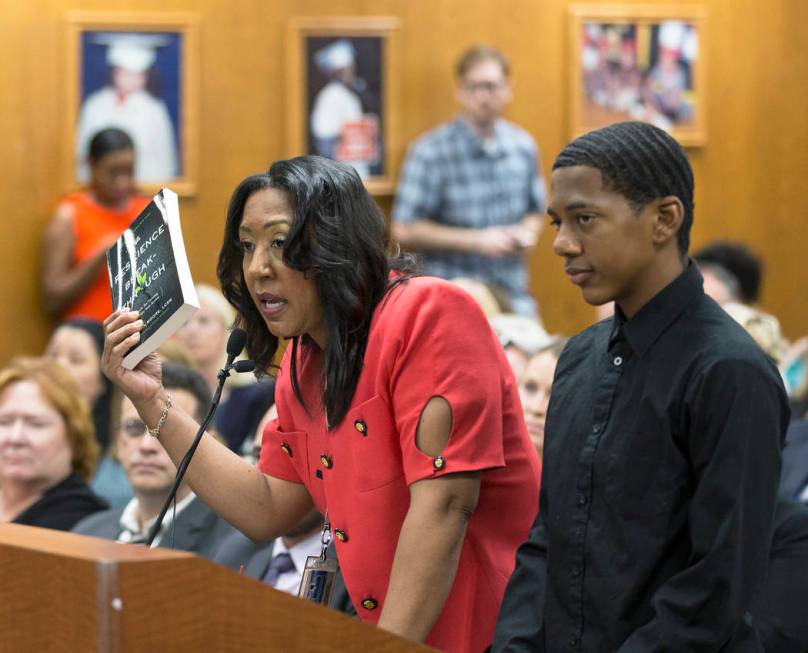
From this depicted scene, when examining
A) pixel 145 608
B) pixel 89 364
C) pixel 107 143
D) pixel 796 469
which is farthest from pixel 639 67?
pixel 145 608

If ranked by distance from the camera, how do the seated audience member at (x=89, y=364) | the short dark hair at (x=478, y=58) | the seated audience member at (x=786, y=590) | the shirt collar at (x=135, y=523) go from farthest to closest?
1. the short dark hair at (x=478, y=58)
2. the seated audience member at (x=89, y=364)
3. the shirt collar at (x=135, y=523)
4. the seated audience member at (x=786, y=590)

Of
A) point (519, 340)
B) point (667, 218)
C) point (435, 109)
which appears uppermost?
point (435, 109)

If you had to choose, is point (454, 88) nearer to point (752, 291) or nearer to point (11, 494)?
point (752, 291)

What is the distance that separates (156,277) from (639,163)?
2.59ft

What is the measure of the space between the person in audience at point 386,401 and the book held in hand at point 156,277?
0.04 meters

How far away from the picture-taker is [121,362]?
2395mm

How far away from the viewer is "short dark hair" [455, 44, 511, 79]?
6469mm

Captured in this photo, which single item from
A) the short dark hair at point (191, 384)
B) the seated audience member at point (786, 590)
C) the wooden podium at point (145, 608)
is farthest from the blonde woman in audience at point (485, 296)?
the wooden podium at point (145, 608)

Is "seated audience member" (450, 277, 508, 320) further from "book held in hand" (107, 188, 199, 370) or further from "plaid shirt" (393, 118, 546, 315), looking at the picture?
"book held in hand" (107, 188, 199, 370)

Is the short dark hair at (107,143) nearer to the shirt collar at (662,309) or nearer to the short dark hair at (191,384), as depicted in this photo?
the short dark hair at (191,384)

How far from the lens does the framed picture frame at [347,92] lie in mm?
6754

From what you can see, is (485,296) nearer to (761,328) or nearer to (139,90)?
(761,328)

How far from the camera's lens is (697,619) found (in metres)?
1.89

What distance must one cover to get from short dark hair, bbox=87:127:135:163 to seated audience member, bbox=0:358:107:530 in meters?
2.28
